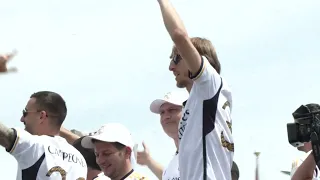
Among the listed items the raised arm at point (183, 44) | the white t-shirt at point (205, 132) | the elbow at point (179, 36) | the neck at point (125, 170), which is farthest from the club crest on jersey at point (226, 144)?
the neck at point (125, 170)

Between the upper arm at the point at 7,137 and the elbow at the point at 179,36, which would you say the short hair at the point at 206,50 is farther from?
the upper arm at the point at 7,137

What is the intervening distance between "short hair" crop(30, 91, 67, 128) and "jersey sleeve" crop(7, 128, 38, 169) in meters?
0.75

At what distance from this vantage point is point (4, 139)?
7871mm

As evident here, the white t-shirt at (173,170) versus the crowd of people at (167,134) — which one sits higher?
the crowd of people at (167,134)

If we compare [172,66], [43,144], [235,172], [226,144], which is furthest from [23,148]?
[226,144]

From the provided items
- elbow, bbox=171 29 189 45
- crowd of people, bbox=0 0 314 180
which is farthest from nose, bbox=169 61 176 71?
elbow, bbox=171 29 189 45

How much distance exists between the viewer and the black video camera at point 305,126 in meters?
→ 6.96

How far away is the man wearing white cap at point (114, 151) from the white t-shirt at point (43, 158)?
31 centimetres

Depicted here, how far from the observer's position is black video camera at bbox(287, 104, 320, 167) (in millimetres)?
6957

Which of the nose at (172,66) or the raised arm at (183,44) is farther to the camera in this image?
the nose at (172,66)

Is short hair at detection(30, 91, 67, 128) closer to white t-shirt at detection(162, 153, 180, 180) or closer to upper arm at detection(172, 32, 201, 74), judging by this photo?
white t-shirt at detection(162, 153, 180, 180)

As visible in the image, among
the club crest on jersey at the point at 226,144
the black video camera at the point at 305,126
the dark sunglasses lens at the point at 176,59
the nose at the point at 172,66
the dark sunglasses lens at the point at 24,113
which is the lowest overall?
the club crest on jersey at the point at 226,144

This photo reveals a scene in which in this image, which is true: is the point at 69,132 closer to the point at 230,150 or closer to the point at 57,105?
the point at 57,105

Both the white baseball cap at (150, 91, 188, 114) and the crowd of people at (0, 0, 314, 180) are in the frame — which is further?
the white baseball cap at (150, 91, 188, 114)
